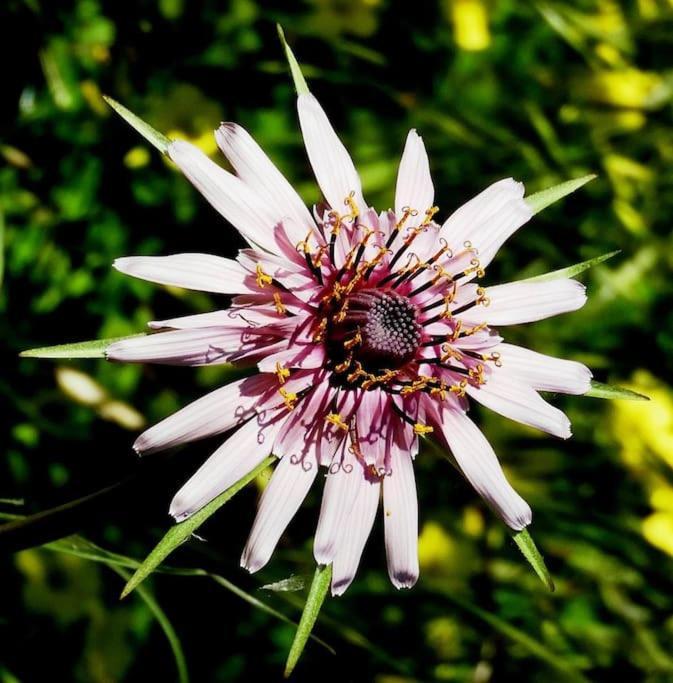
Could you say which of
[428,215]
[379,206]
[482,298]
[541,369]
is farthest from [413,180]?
[379,206]

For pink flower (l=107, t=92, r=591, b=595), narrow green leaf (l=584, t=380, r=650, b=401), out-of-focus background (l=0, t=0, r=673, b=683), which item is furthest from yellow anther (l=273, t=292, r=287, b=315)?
out-of-focus background (l=0, t=0, r=673, b=683)

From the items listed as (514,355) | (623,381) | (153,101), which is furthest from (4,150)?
(623,381)

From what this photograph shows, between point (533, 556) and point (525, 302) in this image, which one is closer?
point (533, 556)

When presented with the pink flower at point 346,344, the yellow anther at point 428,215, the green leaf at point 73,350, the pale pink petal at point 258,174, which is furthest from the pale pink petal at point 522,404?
the green leaf at point 73,350

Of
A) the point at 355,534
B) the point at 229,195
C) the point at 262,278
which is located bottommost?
the point at 355,534

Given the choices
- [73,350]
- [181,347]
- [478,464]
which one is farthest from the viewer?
[478,464]

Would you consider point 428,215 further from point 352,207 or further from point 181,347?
point 181,347
